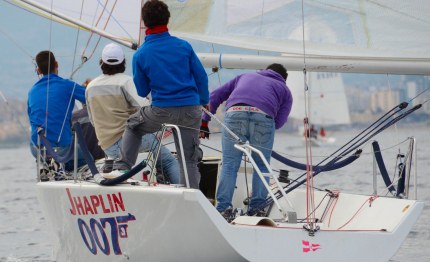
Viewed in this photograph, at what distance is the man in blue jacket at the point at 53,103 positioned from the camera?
9.13 meters

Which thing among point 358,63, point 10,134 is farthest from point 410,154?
point 10,134

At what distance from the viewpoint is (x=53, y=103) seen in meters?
9.13

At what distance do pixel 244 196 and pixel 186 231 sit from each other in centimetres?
272

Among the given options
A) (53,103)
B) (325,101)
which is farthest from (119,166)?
(325,101)

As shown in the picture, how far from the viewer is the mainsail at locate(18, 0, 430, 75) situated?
9000mm

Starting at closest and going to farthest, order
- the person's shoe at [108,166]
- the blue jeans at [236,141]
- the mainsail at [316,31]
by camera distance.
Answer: the person's shoe at [108,166] → the blue jeans at [236,141] → the mainsail at [316,31]

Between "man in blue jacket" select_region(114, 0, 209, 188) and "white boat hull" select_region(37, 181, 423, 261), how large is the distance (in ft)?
1.58

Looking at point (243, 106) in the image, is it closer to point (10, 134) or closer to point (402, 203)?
point (402, 203)

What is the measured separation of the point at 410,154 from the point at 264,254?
1.61 meters

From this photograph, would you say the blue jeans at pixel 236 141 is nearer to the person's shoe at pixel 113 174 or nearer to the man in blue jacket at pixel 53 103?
the person's shoe at pixel 113 174

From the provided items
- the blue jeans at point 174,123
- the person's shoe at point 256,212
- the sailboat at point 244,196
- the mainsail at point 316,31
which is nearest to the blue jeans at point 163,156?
the sailboat at point 244,196

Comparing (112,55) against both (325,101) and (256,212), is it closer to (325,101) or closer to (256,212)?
(256,212)

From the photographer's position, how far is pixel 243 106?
859cm

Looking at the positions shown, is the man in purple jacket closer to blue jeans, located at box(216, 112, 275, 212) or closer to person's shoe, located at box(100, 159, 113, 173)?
blue jeans, located at box(216, 112, 275, 212)
